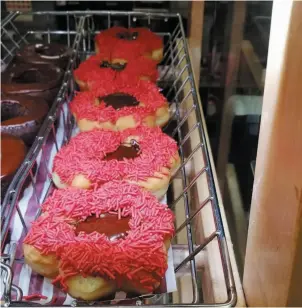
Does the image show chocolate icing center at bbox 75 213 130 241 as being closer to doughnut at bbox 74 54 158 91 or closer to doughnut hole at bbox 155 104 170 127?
doughnut hole at bbox 155 104 170 127

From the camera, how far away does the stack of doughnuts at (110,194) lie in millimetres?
741

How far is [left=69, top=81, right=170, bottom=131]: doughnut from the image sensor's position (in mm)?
1224

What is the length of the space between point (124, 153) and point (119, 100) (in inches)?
10.7

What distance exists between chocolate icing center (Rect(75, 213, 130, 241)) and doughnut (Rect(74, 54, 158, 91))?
2.10 feet

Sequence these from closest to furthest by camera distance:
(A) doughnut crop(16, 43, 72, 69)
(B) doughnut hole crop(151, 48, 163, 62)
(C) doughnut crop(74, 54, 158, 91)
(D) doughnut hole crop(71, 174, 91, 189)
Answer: (D) doughnut hole crop(71, 174, 91, 189) < (C) doughnut crop(74, 54, 158, 91) < (A) doughnut crop(16, 43, 72, 69) < (B) doughnut hole crop(151, 48, 163, 62)

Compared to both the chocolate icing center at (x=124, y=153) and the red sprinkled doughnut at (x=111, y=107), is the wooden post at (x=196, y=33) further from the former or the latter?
the chocolate icing center at (x=124, y=153)

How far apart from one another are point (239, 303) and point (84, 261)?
0.73ft

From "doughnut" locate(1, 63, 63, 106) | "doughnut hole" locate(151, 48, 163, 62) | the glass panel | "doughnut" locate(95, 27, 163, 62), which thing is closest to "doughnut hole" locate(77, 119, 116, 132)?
"doughnut" locate(1, 63, 63, 106)

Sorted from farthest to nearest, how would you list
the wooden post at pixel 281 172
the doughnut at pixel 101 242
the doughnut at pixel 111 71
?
the doughnut at pixel 111 71 → the doughnut at pixel 101 242 → the wooden post at pixel 281 172

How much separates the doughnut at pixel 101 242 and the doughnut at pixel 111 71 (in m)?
0.61

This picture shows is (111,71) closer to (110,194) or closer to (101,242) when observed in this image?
(110,194)

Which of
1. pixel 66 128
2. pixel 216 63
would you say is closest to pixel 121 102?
pixel 66 128

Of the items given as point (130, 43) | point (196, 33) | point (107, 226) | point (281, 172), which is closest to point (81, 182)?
point (107, 226)

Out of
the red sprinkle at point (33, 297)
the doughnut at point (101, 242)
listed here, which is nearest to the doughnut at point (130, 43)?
the doughnut at point (101, 242)
